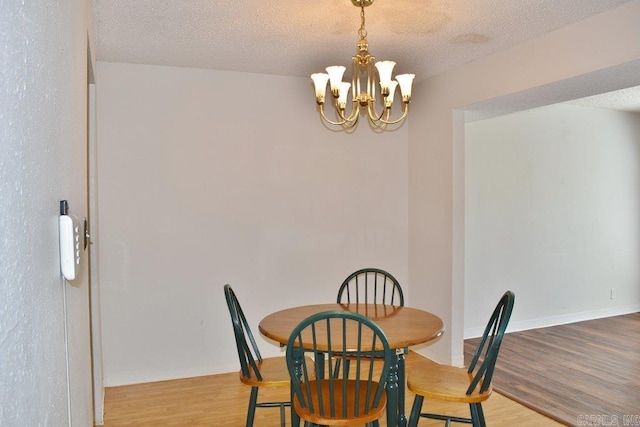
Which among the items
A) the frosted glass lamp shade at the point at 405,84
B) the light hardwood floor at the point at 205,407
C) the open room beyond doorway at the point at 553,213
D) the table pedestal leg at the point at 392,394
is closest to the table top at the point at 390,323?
the table pedestal leg at the point at 392,394

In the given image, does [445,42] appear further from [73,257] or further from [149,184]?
[73,257]

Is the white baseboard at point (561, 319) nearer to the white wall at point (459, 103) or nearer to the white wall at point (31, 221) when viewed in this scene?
the white wall at point (459, 103)

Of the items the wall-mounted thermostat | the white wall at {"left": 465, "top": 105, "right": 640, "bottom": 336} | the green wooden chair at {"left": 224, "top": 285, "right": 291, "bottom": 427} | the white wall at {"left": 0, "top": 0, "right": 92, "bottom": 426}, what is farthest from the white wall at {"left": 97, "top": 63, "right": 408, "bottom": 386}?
the wall-mounted thermostat

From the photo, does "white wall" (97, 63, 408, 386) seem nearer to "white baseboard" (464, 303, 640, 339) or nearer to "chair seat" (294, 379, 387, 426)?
"white baseboard" (464, 303, 640, 339)

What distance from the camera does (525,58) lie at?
3455mm

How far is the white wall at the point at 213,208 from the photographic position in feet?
12.7

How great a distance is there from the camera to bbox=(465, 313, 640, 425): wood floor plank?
342cm

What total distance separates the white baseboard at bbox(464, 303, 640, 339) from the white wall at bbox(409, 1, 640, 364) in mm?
209

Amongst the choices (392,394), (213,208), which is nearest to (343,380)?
(392,394)

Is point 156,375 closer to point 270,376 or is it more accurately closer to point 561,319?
point 270,376

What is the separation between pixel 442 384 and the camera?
2.57 meters

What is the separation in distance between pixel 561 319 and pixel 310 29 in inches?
168

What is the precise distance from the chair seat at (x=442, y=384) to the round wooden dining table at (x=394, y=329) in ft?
0.33

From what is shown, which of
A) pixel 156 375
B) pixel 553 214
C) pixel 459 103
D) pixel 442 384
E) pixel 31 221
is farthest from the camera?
pixel 553 214
